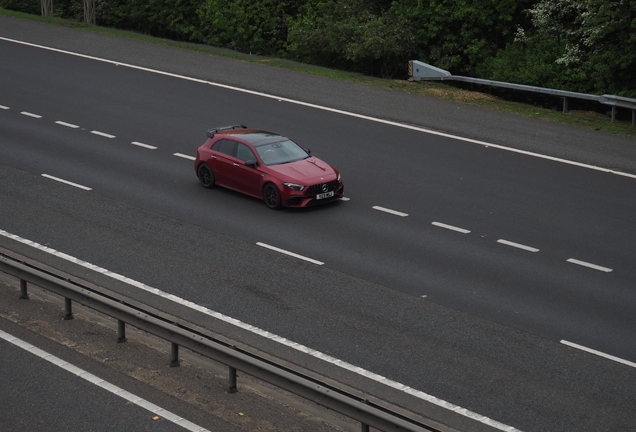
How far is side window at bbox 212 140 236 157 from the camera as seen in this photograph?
19.5 m

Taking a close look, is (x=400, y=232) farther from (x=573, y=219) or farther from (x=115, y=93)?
(x=115, y=93)

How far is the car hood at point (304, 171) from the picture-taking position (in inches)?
726

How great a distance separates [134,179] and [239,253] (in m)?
5.33

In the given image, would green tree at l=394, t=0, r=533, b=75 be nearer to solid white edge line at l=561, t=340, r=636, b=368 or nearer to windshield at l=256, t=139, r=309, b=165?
windshield at l=256, t=139, r=309, b=165

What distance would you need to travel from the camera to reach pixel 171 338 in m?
10.6

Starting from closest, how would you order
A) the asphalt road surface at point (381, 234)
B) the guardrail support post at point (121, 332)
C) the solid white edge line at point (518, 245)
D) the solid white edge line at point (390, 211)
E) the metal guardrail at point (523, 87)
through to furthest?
1. the guardrail support post at point (121, 332)
2. the asphalt road surface at point (381, 234)
3. the solid white edge line at point (518, 245)
4. the solid white edge line at point (390, 211)
5. the metal guardrail at point (523, 87)

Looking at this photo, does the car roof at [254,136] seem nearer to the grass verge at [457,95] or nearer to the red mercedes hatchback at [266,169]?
the red mercedes hatchback at [266,169]

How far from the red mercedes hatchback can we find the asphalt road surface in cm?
40

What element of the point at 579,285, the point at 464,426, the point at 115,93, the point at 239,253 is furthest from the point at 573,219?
the point at 115,93

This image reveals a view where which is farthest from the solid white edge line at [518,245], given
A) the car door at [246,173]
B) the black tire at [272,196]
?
the car door at [246,173]

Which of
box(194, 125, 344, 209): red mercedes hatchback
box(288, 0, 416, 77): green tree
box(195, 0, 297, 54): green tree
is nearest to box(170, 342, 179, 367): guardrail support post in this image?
box(194, 125, 344, 209): red mercedes hatchback

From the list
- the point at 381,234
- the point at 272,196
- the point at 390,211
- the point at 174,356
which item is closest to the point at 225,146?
the point at 272,196

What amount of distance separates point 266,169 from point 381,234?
10.5 feet

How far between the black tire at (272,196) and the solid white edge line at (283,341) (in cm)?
463
